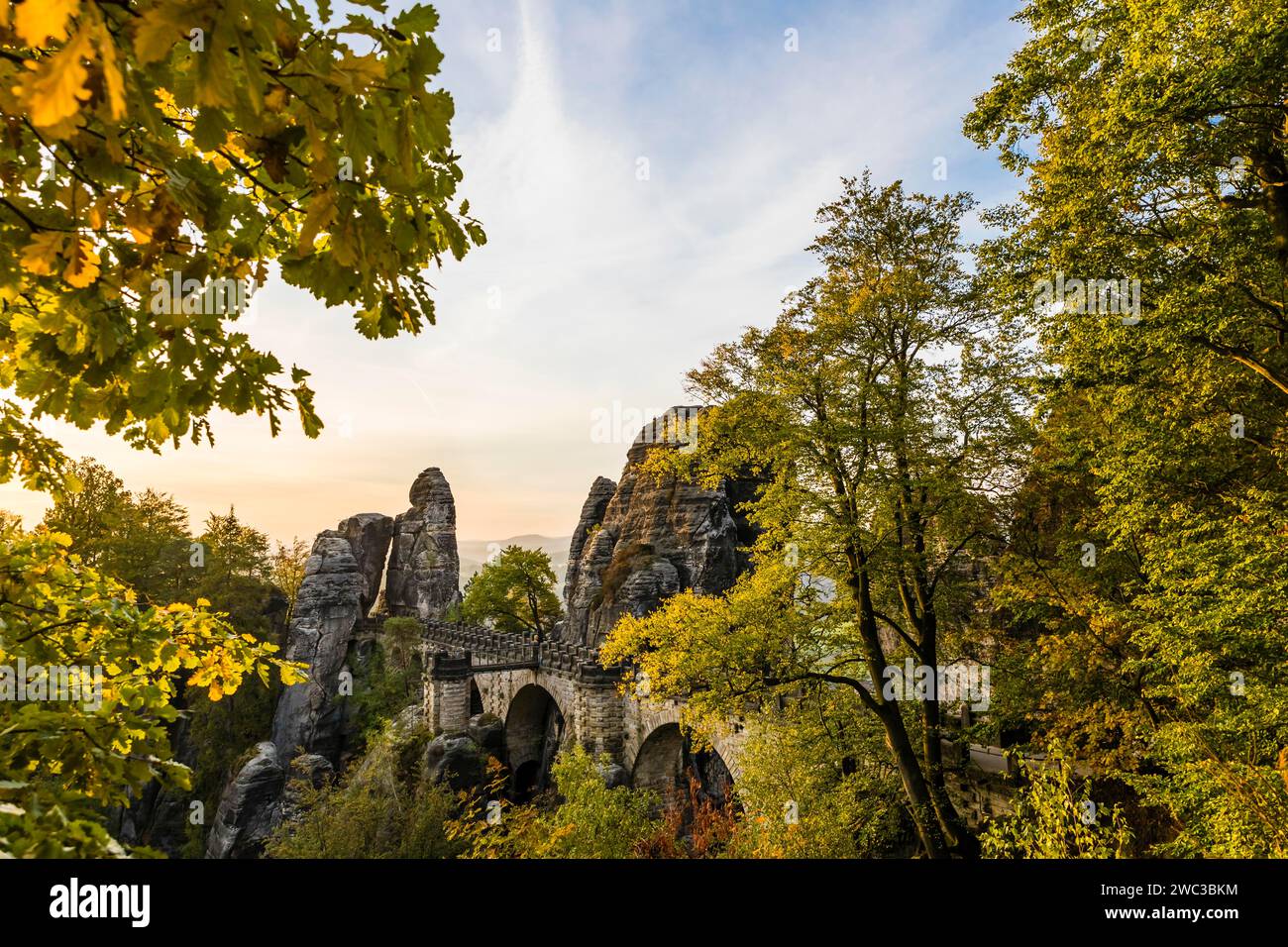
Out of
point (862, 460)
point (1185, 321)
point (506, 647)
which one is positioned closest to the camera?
point (1185, 321)

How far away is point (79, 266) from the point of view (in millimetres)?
1756

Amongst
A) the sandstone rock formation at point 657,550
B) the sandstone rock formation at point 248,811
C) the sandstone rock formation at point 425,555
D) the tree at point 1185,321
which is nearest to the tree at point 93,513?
the sandstone rock formation at point 248,811

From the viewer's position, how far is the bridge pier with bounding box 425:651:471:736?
2794 centimetres

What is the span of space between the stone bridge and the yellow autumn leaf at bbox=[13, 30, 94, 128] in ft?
60.9

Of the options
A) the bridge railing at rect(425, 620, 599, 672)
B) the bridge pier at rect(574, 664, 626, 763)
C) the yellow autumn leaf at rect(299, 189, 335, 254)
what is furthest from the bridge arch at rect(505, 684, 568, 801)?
the yellow autumn leaf at rect(299, 189, 335, 254)

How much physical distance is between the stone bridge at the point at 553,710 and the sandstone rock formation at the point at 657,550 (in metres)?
4.58

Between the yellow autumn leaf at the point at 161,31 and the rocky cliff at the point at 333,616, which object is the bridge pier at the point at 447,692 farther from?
the yellow autumn leaf at the point at 161,31

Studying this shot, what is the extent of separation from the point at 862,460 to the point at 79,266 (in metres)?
11.5

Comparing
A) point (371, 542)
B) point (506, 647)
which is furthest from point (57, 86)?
point (371, 542)

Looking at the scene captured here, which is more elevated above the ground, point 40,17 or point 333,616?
point 40,17

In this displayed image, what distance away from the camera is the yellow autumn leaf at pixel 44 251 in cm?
168

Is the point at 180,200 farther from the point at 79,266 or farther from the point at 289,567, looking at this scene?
the point at 289,567

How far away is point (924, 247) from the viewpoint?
11.9 meters
